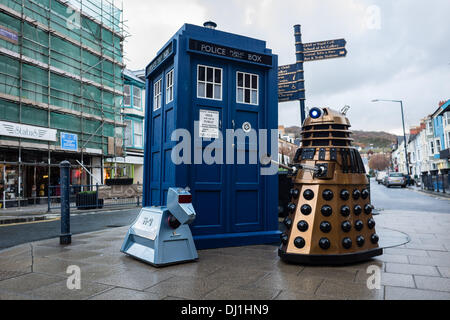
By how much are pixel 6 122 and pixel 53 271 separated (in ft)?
51.0

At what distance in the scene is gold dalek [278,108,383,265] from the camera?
4.20m

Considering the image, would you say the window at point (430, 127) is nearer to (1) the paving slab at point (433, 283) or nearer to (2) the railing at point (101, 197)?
(2) the railing at point (101, 197)

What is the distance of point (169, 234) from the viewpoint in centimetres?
444

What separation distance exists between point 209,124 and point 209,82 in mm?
753

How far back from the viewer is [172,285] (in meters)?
3.50

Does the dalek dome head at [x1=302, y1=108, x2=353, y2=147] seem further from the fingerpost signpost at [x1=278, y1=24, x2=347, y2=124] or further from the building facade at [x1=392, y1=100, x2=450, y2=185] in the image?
the building facade at [x1=392, y1=100, x2=450, y2=185]

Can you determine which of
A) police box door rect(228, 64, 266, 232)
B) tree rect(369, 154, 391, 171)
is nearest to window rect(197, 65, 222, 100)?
police box door rect(228, 64, 266, 232)

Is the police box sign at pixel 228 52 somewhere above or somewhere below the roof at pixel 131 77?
below

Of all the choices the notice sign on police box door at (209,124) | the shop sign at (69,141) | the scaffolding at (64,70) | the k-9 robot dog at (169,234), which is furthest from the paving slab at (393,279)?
the shop sign at (69,141)

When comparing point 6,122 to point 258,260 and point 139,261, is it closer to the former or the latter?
point 139,261

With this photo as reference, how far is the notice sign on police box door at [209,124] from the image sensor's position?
5422 mm

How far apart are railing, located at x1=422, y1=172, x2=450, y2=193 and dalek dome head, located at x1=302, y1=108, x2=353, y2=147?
82.4ft

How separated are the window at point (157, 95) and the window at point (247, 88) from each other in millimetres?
1530

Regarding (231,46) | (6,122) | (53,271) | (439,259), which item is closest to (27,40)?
(6,122)
